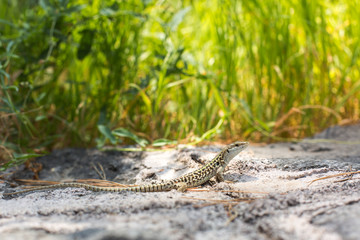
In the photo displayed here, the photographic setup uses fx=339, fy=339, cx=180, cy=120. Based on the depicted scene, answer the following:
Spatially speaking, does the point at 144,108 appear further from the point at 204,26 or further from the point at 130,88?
the point at 204,26

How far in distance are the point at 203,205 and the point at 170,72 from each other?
191cm

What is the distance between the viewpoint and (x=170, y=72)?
11.7 ft

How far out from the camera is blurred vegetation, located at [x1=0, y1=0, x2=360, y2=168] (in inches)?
141

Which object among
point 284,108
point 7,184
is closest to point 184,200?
point 7,184

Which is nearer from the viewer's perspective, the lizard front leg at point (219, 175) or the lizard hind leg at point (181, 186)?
the lizard hind leg at point (181, 186)

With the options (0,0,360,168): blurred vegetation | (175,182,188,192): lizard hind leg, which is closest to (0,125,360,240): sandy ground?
(175,182,188,192): lizard hind leg

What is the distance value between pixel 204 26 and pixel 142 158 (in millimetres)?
2517

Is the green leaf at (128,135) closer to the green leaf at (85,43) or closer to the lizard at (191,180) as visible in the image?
the lizard at (191,180)

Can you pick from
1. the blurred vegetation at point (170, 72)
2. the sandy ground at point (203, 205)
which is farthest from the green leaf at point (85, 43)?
the sandy ground at point (203, 205)

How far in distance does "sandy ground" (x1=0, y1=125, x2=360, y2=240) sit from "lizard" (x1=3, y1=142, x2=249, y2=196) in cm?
8

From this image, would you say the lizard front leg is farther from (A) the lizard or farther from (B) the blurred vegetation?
(B) the blurred vegetation

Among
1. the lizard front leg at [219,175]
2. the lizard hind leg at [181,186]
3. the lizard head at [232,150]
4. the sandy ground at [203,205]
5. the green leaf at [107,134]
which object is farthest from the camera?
the green leaf at [107,134]

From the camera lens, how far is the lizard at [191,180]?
249cm

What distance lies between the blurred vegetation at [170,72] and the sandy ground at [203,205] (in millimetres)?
438
